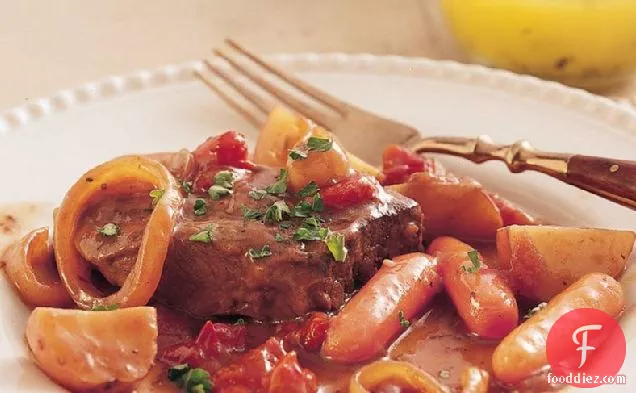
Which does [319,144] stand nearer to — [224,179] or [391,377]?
[224,179]

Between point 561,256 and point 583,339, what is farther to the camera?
point 561,256

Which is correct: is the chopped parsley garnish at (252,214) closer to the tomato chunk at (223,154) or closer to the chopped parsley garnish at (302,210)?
the chopped parsley garnish at (302,210)

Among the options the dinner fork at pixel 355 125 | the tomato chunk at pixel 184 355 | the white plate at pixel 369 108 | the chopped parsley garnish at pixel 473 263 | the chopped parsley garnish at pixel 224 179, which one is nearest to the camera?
the tomato chunk at pixel 184 355

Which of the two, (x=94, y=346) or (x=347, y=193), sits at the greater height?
(x=347, y=193)

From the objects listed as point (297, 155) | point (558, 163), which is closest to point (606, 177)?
point (558, 163)

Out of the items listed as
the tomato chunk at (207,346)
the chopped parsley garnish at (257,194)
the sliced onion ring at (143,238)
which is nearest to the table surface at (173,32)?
the sliced onion ring at (143,238)

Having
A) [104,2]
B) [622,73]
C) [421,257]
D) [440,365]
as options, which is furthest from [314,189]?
[104,2]

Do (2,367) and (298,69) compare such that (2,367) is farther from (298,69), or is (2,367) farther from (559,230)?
(298,69)
